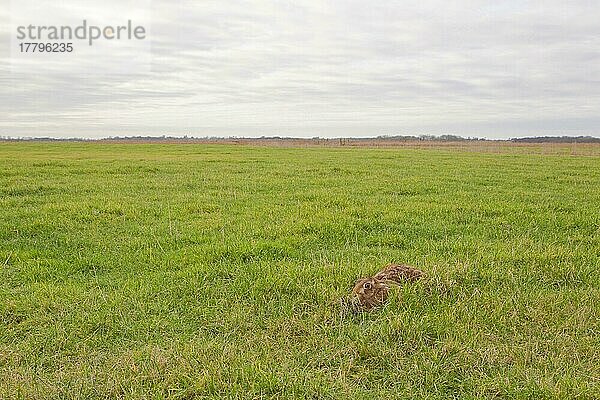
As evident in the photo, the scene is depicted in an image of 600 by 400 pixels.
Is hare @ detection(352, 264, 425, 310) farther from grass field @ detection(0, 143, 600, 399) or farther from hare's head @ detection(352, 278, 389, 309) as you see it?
grass field @ detection(0, 143, 600, 399)

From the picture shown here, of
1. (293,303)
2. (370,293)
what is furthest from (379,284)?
(293,303)

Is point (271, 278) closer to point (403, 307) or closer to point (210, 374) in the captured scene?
point (403, 307)

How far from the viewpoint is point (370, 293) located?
5383 millimetres

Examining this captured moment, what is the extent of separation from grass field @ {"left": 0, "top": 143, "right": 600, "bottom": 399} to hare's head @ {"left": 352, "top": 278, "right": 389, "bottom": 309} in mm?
171

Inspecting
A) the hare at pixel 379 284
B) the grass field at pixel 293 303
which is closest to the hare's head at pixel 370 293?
the hare at pixel 379 284

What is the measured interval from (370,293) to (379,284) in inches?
7.1

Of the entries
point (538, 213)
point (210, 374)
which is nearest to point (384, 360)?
point (210, 374)

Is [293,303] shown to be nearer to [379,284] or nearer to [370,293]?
[370,293]

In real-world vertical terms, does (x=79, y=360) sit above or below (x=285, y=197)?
below

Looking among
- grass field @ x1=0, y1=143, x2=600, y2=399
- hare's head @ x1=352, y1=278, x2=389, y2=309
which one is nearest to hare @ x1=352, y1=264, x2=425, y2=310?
hare's head @ x1=352, y1=278, x2=389, y2=309

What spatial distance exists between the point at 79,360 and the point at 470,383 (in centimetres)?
339

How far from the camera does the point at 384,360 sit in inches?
167

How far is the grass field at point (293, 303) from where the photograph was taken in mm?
3928

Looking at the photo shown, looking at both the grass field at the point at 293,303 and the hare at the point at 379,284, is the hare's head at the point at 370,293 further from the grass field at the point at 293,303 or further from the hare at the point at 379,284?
the grass field at the point at 293,303
